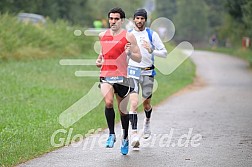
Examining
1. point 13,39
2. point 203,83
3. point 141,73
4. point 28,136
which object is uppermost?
point 141,73

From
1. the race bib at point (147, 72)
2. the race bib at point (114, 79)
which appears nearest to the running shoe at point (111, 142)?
the race bib at point (114, 79)

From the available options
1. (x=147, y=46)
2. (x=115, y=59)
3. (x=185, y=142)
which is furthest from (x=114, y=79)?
(x=185, y=142)

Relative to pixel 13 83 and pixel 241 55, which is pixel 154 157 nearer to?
pixel 13 83

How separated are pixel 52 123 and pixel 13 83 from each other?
653 centimetres

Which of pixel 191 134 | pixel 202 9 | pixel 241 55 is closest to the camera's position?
pixel 191 134

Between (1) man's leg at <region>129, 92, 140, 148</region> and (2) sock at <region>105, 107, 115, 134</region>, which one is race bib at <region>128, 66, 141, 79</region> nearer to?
(1) man's leg at <region>129, 92, 140, 148</region>

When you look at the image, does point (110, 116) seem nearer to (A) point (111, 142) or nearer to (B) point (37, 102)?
(A) point (111, 142)

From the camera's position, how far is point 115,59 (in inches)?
375

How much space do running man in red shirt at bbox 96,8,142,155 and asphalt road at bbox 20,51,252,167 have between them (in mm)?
547

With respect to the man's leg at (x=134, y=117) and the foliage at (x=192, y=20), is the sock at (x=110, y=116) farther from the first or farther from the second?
the foliage at (x=192, y=20)

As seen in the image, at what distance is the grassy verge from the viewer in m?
10.3

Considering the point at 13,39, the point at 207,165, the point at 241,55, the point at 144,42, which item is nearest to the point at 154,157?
the point at 207,165

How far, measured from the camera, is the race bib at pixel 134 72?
10.4 meters

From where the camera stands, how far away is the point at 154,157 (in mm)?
9531
